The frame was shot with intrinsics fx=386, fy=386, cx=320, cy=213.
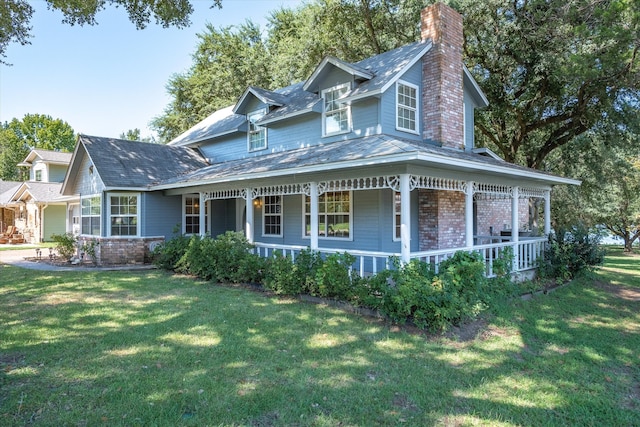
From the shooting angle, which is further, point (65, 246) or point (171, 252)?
point (65, 246)

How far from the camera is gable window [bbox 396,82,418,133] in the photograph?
1108 centimetres

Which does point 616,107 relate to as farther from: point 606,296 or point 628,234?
point 628,234

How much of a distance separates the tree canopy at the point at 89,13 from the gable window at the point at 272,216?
606 cm

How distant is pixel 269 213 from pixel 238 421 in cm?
1046

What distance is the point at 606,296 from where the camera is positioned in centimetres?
983

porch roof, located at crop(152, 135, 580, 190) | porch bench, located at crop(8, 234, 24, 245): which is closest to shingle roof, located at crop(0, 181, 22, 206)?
porch bench, located at crop(8, 234, 24, 245)

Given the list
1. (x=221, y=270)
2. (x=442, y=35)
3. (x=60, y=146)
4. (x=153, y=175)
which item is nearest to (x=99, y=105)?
(x=153, y=175)

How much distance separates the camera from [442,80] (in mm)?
11305

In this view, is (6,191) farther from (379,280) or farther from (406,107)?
(379,280)

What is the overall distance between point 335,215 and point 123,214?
8.26m

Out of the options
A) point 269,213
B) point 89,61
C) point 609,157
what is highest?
point 89,61

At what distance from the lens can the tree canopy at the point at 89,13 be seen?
1004cm

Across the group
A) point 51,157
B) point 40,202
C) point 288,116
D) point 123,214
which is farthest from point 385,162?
point 51,157

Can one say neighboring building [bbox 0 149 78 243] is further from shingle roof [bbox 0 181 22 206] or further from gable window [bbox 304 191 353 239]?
gable window [bbox 304 191 353 239]
